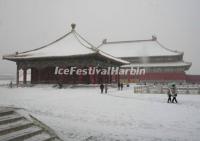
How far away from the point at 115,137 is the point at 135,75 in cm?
4303

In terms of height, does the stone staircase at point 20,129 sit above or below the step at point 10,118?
below

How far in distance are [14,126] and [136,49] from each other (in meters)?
50.3

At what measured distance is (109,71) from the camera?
32.7 m

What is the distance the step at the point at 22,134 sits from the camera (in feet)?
20.4

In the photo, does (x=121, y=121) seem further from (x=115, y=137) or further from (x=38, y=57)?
(x=38, y=57)

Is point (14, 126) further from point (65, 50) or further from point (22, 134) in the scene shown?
point (65, 50)

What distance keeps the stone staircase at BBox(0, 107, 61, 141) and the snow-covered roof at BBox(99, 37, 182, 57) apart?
44.3m

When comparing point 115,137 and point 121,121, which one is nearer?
point 115,137

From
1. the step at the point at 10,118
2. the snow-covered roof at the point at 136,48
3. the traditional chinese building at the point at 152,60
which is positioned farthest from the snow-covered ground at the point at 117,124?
the snow-covered roof at the point at 136,48

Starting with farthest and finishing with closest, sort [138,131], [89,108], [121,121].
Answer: [89,108] → [121,121] → [138,131]

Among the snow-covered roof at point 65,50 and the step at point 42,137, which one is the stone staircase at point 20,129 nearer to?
the step at point 42,137

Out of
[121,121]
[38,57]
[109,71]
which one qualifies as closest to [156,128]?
[121,121]

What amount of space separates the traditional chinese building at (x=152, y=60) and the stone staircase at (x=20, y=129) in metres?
40.1

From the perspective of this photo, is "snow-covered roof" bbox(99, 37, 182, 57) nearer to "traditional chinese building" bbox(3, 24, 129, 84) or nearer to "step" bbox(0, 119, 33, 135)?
"traditional chinese building" bbox(3, 24, 129, 84)
